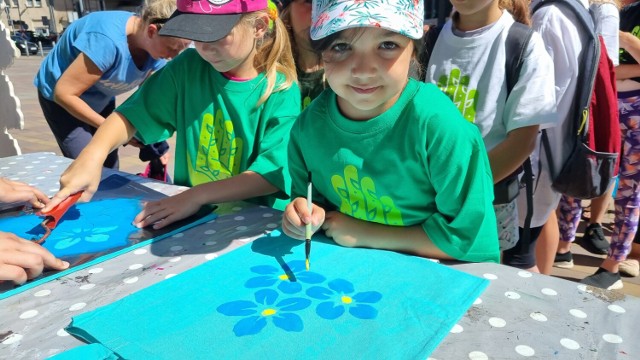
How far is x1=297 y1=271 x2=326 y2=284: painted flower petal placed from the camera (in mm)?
814

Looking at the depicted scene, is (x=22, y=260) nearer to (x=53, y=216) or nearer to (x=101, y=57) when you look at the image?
(x=53, y=216)

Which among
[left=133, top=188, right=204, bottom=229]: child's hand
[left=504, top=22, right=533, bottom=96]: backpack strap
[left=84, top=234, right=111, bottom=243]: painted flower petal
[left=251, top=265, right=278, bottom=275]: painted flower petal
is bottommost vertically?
[left=251, top=265, right=278, bottom=275]: painted flower petal

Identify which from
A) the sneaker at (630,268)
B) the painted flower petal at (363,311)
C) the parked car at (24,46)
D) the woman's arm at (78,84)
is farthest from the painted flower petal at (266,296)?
the parked car at (24,46)

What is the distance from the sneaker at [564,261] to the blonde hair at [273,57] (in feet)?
5.80

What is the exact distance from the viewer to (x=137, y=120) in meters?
1.32

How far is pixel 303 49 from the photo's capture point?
1555 millimetres

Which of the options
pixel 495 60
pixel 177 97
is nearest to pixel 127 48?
pixel 177 97

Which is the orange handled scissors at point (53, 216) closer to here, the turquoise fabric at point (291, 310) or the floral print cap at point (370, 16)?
the turquoise fabric at point (291, 310)

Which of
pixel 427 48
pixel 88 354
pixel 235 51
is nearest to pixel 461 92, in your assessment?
pixel 427 48

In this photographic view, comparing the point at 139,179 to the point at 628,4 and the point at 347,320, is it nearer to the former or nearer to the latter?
the point at 347,320

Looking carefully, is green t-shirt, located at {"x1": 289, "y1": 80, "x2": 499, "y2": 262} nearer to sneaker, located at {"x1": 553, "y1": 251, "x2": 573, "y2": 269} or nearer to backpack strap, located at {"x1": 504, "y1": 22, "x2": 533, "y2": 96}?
backpack strap, located at {"x1": 504, "y1": 22, "x2": 533, "y2": 96}

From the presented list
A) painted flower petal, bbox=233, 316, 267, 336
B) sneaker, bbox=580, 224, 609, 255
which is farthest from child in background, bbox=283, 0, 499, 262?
sneaker, bbox=580, 224, 609, 255

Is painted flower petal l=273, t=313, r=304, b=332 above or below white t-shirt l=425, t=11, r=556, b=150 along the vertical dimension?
below

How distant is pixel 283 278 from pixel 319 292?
77mm
